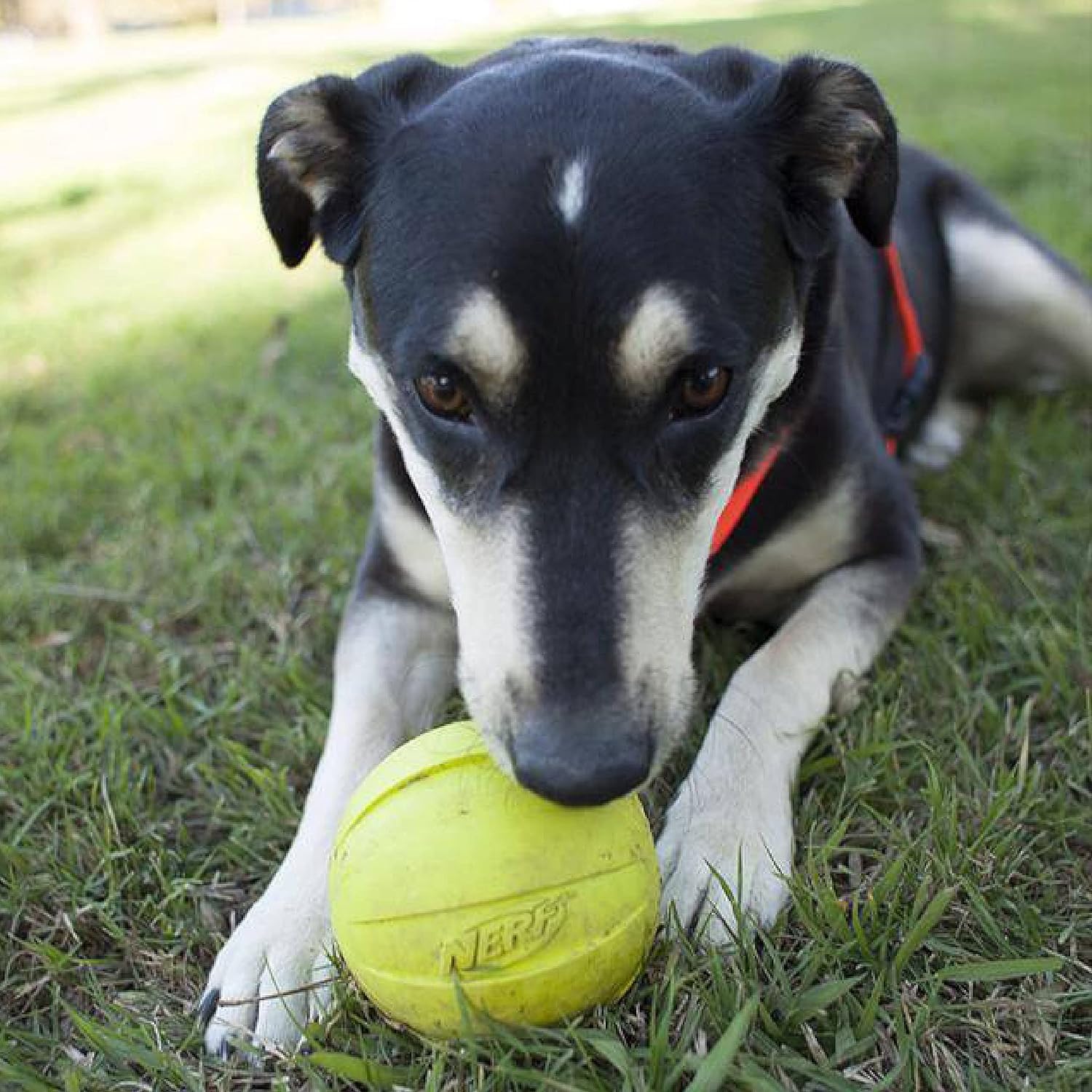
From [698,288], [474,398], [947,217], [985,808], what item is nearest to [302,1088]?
[474,398]

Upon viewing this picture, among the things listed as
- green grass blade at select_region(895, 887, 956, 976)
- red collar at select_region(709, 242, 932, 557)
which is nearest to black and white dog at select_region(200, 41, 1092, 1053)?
green grass blade at select_region(895, 887, 956, 976)

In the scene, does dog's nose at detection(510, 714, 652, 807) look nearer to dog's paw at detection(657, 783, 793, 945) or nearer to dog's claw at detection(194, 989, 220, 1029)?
dog's paw at detection(657, 783, 793, 945)

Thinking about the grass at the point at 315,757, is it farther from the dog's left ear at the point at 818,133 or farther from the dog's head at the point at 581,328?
the dog's left ear at the point at 818,133

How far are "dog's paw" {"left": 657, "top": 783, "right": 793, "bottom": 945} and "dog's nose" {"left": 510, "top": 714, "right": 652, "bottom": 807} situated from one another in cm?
36

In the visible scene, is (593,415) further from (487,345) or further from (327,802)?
(327,802)

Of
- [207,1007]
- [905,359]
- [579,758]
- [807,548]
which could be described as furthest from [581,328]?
[905,359]

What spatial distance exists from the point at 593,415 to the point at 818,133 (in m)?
0.92

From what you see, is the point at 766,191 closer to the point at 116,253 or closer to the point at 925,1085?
the point at 925,1085

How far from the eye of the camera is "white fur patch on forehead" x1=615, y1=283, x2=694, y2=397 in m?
2.13

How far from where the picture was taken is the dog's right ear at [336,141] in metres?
2.63

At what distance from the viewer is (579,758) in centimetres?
187

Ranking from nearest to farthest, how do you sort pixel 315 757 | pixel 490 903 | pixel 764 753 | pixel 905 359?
pixel 490 903 → pixel 764 753 → pixel 315 757 → pixel 905 359

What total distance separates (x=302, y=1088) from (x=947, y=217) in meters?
3.98

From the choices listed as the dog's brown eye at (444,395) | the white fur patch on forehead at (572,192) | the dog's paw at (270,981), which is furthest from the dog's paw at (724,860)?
the white fur patch on forehead at (572,192)
